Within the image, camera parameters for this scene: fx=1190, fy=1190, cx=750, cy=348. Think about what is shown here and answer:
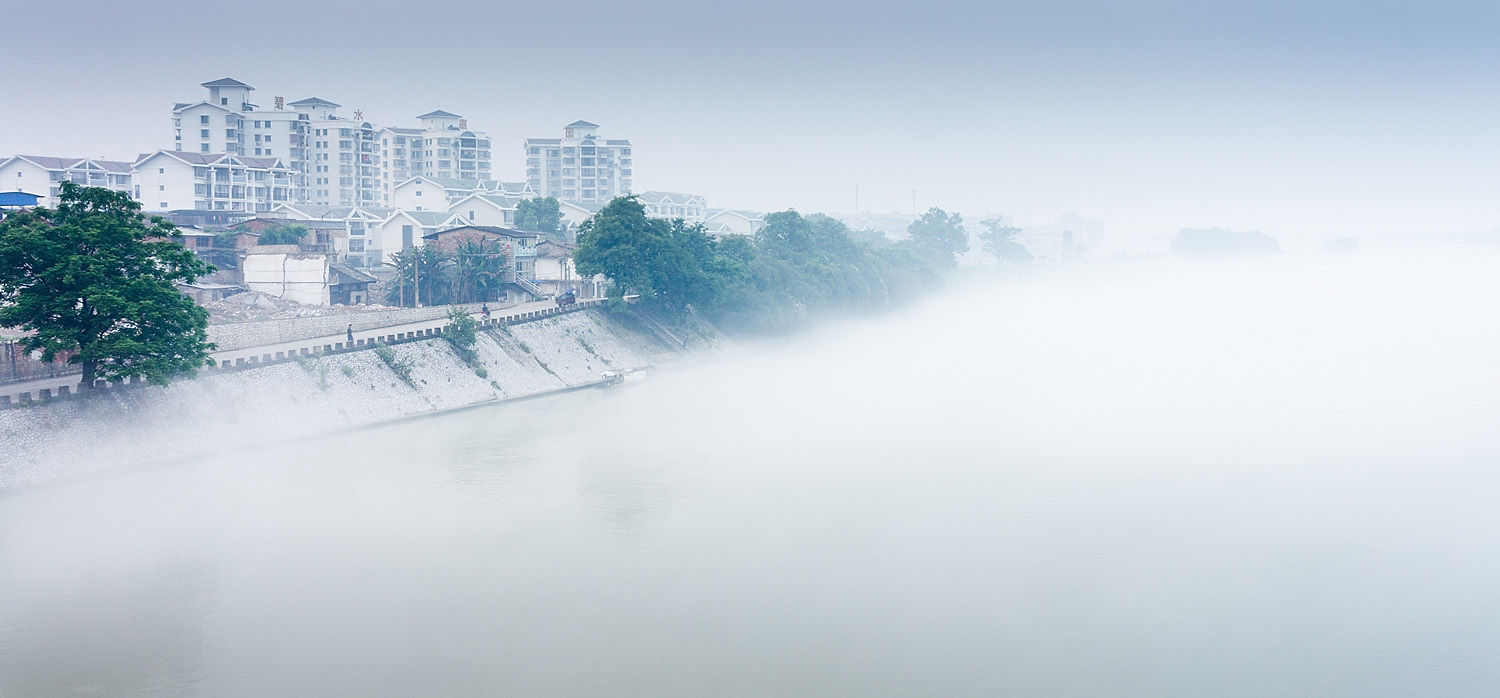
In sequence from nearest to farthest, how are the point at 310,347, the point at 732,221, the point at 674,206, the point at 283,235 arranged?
the point at 310,347, the point at 283,235, the point at 674,206, the point at 732,221

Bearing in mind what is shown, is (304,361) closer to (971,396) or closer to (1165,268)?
(971,396)

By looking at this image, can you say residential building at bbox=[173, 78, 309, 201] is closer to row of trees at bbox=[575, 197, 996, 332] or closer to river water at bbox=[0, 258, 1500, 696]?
row of trees at bbox=[575, 197, 996, 332]

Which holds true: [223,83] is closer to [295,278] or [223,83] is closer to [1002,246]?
[295,278]

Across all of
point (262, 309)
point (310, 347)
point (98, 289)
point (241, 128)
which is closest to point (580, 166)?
point (241, 128)

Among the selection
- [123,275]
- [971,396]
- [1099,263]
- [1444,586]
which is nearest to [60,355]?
[123,275]

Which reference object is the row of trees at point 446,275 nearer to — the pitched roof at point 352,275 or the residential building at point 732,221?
the pitched roof at point 352,275

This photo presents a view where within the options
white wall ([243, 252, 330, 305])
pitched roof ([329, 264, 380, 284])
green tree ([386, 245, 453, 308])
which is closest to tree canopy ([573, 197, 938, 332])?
green tree ([386, 245, 453, 308])
